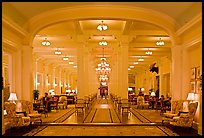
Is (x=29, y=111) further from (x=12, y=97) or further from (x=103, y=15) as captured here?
(x=103, y=15)

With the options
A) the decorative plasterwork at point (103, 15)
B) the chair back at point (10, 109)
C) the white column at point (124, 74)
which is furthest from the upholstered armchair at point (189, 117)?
the white column at point (124, 74)

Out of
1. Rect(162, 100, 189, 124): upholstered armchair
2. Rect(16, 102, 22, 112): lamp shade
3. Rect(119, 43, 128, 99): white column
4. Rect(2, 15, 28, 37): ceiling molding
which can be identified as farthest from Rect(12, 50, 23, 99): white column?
Rect(119, 43, 128, 99): white column

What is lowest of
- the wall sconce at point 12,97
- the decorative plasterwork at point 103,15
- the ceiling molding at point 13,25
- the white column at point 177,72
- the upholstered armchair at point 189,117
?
the upholstered armchair at point 189,117

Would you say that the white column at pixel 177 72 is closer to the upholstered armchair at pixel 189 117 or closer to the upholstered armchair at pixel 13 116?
the upholstered armchair at pixel 189 117

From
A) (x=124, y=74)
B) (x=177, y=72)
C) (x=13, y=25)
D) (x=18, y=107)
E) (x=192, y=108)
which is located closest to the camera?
(x=13, y=25)

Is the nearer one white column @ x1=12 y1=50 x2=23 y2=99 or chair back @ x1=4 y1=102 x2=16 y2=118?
chair back @ x1=4 y1=102 x2=16 y2=118

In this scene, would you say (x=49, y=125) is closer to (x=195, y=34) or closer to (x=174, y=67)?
(x=174, y=67)

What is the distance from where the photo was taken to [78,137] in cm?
859

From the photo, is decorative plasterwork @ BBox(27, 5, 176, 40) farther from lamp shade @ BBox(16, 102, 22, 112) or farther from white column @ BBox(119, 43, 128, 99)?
white column @ BBox(119, 43, 128, 99)

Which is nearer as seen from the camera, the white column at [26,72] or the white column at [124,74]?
the white column at [26,72]

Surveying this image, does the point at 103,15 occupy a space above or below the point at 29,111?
above

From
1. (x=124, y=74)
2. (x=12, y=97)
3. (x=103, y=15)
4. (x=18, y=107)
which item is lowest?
(x=18, y=107)

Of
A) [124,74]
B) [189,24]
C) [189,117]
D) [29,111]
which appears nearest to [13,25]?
[29,111]

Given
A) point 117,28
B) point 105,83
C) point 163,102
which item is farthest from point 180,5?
point 105,83
